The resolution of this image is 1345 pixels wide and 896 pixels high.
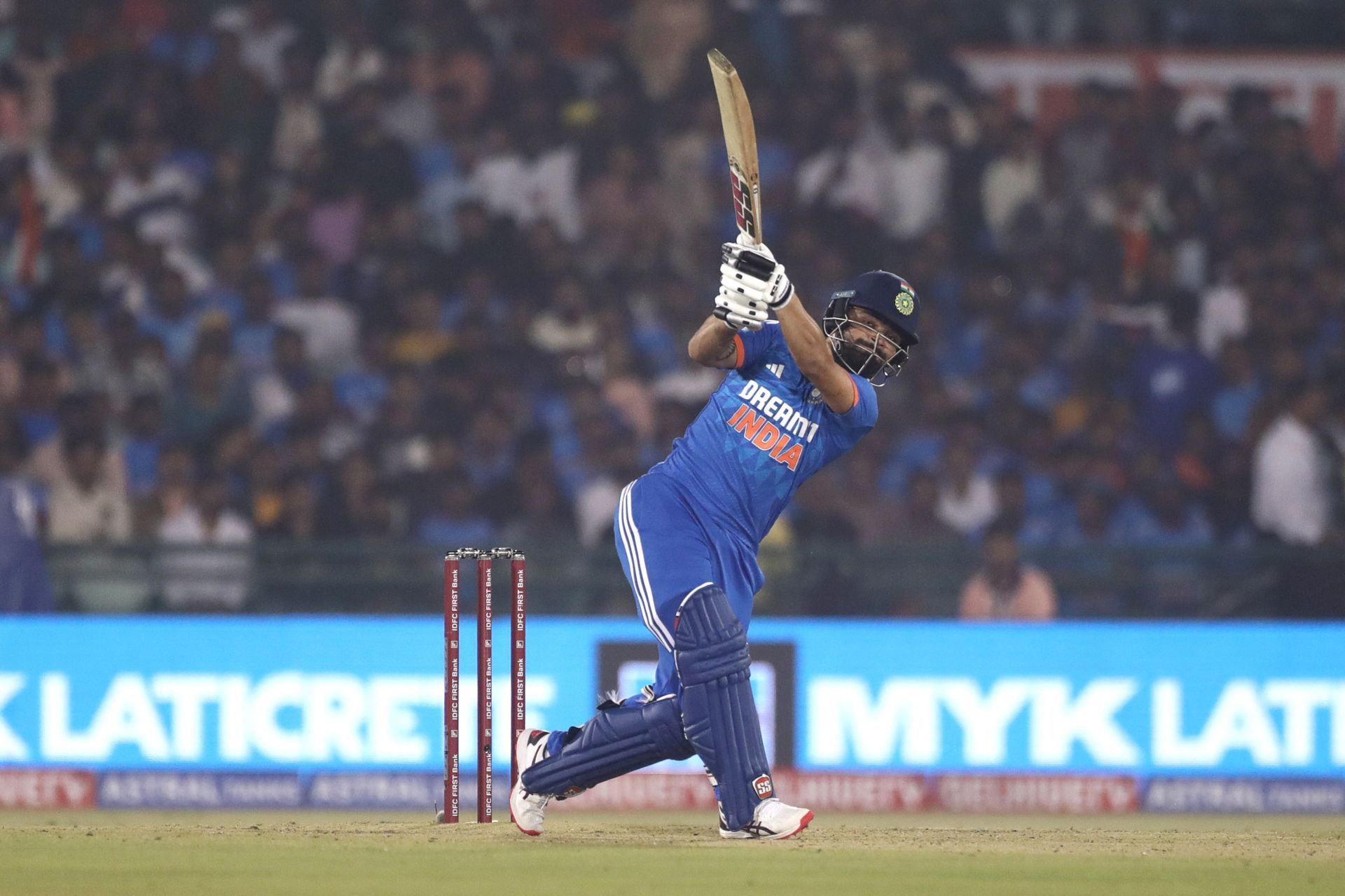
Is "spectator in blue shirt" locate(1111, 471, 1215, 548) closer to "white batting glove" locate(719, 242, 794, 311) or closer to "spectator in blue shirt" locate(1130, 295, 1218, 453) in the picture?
"spectator in blue shirt" locate(1130, 295, 1218, 453)

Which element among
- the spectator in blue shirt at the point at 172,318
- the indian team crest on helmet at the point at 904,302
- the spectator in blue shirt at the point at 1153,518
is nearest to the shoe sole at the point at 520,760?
the indian team crest on helmet at the point at 904,302

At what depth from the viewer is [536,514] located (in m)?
12.1

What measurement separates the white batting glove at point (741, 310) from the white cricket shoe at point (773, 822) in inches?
62.9

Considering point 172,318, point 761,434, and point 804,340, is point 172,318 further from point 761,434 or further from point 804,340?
point 804,340

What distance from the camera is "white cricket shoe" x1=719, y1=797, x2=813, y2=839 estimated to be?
658 cm

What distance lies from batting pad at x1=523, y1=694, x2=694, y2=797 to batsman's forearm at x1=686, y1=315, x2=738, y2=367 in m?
1.12

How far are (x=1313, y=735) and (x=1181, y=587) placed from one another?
1088mm

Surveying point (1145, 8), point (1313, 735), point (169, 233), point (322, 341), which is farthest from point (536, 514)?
point (1145, 8)

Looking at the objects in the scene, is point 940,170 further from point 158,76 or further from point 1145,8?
point 158,76

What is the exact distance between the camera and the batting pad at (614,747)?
21.7 feet

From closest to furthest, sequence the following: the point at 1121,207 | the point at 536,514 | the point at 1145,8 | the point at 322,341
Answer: the point at 536,514
the point at 322,341
the point at 1121,207
the point at 1145,8

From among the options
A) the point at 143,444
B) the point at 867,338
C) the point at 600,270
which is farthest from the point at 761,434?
the point at 600,270

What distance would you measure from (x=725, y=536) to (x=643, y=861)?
1097 millimetres

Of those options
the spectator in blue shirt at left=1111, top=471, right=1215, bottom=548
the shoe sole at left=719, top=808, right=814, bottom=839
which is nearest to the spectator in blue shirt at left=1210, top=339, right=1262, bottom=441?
the spectator in blue shirt at left=1111, top=471, right=1215, bottom=548
